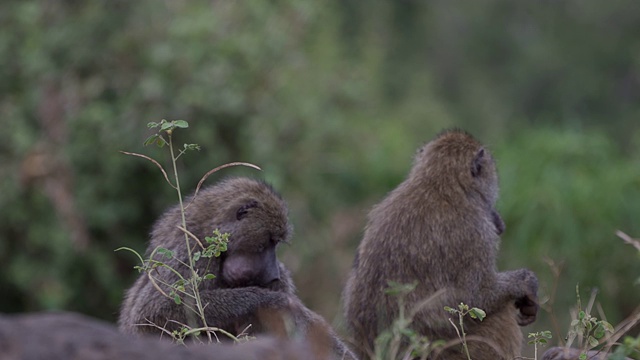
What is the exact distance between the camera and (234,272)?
13.4 ft

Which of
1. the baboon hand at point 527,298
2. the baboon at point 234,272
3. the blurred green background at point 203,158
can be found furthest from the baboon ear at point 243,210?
the blurred green background at point 203,158

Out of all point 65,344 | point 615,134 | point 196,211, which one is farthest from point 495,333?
point 615,134

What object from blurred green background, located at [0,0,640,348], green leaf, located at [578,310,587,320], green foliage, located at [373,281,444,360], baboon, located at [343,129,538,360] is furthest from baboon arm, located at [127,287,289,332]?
blurred green background, located at [0,0,640,348]

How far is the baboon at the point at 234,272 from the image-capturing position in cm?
394

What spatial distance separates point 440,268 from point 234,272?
73 cm

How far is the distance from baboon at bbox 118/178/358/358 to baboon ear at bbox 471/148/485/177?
0.72m

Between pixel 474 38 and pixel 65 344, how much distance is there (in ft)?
61.7

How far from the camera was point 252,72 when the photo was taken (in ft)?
29.0

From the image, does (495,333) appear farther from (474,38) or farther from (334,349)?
(474,38)

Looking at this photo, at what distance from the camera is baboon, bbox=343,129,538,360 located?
3.95 meters

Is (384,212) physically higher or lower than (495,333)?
higher

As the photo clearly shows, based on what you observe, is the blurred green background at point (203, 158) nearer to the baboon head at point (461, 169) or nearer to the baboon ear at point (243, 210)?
the baboon head at point (461, 169)

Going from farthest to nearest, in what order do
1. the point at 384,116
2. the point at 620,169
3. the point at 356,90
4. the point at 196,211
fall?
the point at 384,116
the point at 356,90
the point at 620,169
the point at 196,211

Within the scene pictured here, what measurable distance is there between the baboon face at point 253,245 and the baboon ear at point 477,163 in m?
0.72
